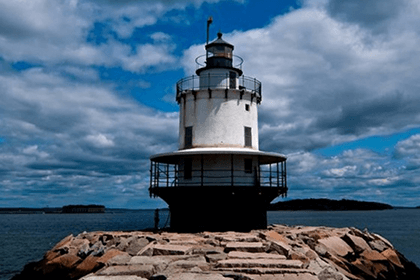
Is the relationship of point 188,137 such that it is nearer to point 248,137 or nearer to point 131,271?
point 248,137

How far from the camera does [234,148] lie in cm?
2312

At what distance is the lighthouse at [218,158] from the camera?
2162 cm

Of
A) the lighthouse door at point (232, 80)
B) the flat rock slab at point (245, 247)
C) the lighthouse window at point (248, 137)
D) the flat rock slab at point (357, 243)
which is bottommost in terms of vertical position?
the flat rock slab at point (357, 243)

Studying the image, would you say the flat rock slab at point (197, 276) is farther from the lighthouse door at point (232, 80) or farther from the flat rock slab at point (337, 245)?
the lighthouse door at point (232, 80)

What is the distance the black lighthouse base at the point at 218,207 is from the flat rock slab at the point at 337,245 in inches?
162

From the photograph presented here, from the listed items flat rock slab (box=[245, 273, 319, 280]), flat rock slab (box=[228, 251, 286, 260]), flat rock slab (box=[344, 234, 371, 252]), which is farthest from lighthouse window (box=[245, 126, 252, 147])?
flat rock slab (box=[245, 273, 319, 280])

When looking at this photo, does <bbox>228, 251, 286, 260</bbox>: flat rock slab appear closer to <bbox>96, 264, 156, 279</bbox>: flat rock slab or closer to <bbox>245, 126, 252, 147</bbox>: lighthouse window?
<bbox>96, 264, 156, 279</bbox>: flat rock slab

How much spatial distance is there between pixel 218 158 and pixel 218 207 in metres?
2.62

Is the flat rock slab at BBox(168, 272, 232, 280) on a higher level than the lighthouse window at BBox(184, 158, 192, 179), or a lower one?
lower

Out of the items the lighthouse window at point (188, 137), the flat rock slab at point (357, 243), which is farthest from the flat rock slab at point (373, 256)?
the lighthouse window at point (188, 137)

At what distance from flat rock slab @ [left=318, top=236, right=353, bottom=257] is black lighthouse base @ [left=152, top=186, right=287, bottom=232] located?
4121 mm

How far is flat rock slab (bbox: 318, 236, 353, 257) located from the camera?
60.5 feet

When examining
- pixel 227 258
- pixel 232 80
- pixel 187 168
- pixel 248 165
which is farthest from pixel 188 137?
pixel 227 258

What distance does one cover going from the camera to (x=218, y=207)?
854 inches
